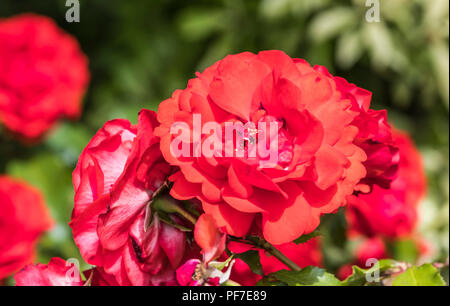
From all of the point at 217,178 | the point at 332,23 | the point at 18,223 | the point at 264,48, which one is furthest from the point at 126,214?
the point at 264,48

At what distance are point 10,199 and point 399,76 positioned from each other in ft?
3.46

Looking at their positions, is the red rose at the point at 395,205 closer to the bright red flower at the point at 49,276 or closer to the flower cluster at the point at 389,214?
the flower cluster at the point at 389,214

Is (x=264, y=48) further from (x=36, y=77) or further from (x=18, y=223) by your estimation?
(x=18, y=223)

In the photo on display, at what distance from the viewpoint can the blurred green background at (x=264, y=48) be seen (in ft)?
3.91

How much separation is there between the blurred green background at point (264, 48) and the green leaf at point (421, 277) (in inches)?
17.0

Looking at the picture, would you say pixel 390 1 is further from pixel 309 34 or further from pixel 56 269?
pixel 56 269

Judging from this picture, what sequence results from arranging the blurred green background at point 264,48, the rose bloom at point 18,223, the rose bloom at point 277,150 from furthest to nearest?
the blurred green background at point 264,48
the rose bloom at point 18,223
the rose bloom at point 277,150

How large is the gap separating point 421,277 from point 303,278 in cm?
11

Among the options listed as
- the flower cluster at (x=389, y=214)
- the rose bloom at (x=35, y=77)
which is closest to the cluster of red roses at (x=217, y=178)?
the flower cluster at (x=389, y=214)

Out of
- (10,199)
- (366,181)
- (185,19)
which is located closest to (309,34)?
(185,19)

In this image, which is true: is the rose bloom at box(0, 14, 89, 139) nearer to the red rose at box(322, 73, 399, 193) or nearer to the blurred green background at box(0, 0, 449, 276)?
the blurred green background at box(0, 0, 449, 276)

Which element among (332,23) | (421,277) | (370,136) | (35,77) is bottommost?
(421,277)

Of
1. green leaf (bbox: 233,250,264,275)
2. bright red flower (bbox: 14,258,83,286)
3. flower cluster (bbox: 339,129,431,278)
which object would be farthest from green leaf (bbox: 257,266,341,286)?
flower cluster (bbox: 339,129,431,278)

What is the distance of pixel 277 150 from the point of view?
1.36ft
